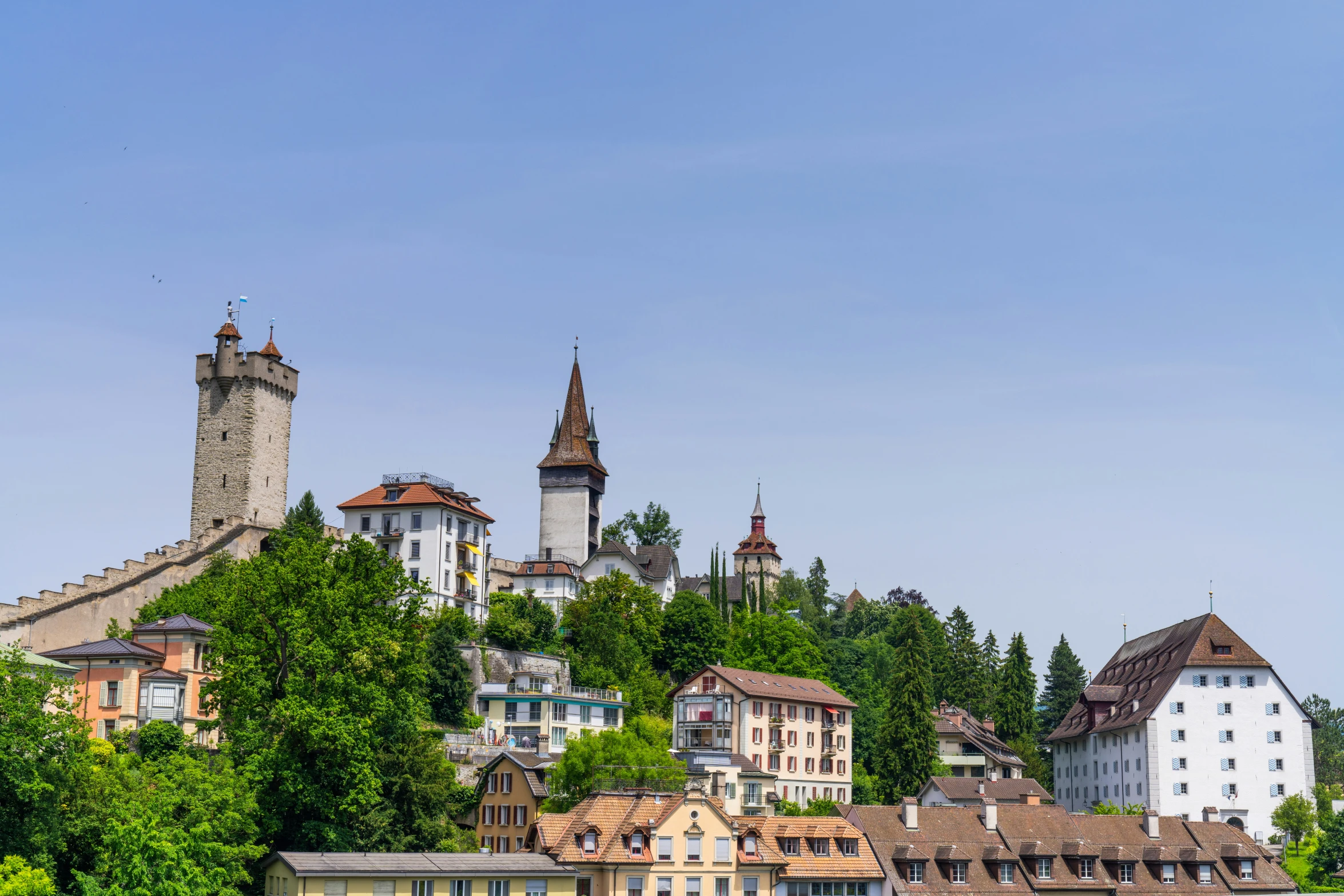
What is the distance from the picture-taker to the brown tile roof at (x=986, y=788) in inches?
3765

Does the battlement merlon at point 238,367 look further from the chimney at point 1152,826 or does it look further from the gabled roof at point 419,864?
the chimney at point 1152,826

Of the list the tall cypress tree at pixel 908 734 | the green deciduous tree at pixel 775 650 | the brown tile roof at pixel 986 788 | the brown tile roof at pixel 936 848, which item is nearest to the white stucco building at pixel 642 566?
the green deciduous tree at pixel 775 650

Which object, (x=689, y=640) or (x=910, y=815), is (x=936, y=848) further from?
(x=689, y=640)

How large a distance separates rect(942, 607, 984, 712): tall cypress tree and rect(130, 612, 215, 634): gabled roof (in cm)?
6917

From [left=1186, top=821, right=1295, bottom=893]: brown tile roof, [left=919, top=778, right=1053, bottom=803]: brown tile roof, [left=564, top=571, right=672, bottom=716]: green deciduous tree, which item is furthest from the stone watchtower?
[left=1186, top=821, right=1295, bottom=893]: brown tile roof

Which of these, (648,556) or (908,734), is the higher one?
(648,556)

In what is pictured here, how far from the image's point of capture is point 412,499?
109 m

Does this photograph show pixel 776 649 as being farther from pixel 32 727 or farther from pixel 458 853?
pixel 32 727

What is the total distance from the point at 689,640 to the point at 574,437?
3327 centimetres

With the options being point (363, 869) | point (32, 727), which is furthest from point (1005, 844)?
point (32, 727)

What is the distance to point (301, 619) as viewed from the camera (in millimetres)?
67750

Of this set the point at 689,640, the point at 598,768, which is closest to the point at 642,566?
the point at 689,640

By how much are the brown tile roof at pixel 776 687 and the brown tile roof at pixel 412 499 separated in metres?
22.2

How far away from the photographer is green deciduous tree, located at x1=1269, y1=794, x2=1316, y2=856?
91750 mm
